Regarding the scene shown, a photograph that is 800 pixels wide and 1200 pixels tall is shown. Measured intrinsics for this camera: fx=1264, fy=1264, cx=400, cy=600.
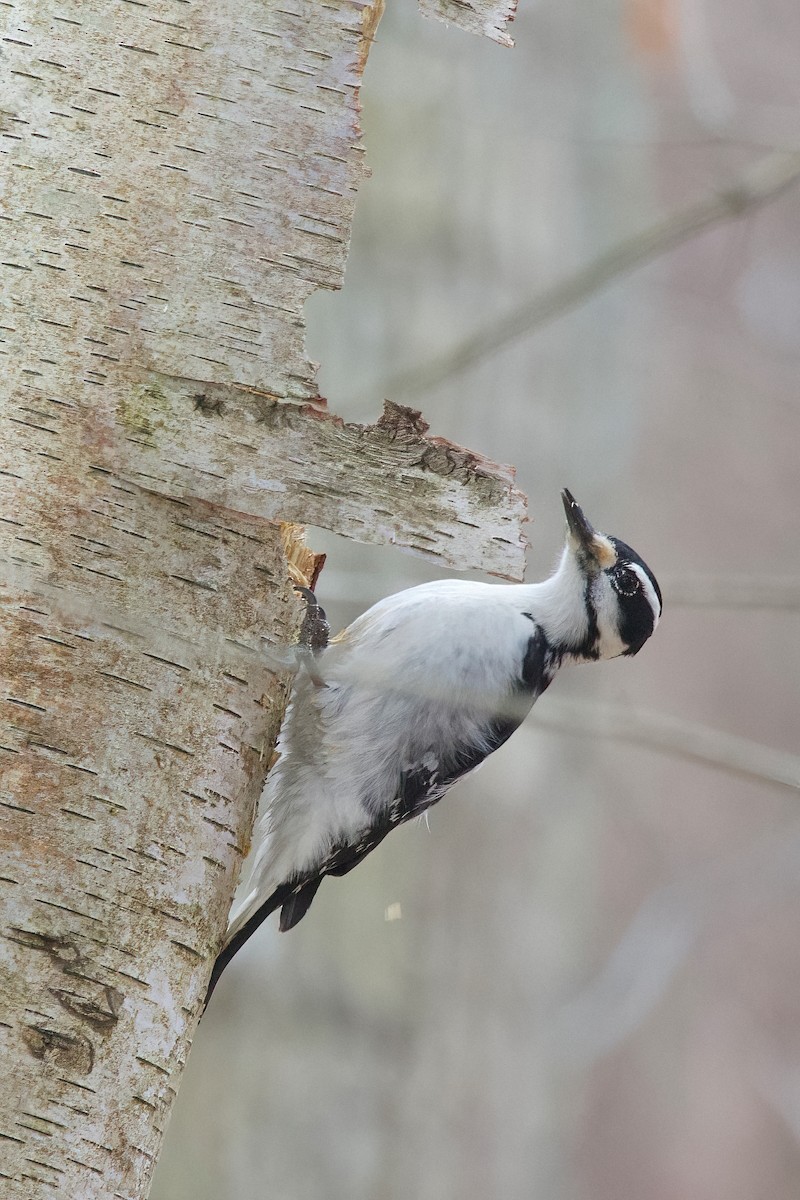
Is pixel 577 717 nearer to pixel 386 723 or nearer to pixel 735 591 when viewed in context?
pixel 386 723

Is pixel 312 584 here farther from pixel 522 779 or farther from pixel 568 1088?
pixel 568 1088

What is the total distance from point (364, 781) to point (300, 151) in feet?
3.66

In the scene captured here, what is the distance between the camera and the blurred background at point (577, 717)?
3.41 m

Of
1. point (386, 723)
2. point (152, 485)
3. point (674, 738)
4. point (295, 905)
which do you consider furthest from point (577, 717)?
point (295, 905)

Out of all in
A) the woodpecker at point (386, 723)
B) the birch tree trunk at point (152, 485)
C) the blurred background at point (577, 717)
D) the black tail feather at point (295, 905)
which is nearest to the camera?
the birch tree trunk at point (152, 485)

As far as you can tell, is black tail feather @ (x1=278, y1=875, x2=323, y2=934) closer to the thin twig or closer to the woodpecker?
the woodpecker

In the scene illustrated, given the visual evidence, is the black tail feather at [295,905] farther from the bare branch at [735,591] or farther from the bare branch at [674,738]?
the bare branch at [735,591]

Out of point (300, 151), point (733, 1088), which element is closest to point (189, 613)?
point (300, 151)

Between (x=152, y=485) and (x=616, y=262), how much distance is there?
971 millimetres

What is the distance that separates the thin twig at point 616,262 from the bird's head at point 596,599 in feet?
1.39

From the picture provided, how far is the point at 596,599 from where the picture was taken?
2424 millimetres

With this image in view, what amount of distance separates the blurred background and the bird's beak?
0.15 m

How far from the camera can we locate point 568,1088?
5.09m

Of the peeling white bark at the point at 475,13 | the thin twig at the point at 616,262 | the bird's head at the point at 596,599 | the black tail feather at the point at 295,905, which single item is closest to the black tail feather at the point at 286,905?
the black tail feather at the point at 295,905
